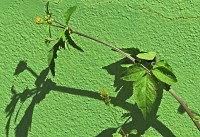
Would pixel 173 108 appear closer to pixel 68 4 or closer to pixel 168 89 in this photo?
pixel 168 89

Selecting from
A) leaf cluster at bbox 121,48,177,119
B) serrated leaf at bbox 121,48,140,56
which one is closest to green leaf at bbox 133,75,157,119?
leaf cluster at bbox 121,48,177,119

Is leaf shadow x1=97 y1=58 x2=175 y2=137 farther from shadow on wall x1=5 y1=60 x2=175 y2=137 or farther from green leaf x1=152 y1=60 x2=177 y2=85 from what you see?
green leaf x1=152 y1=60 x2=177 y2=85

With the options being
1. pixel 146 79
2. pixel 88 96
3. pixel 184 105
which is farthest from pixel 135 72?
pixel 88 96

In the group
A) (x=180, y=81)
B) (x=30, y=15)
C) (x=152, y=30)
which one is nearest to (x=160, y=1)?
(x=152, y=30)

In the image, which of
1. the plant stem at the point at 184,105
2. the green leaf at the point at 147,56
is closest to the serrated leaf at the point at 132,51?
the green leaf at the point at 147,56

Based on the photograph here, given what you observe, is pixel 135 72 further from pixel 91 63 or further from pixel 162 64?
pixel 91 63
